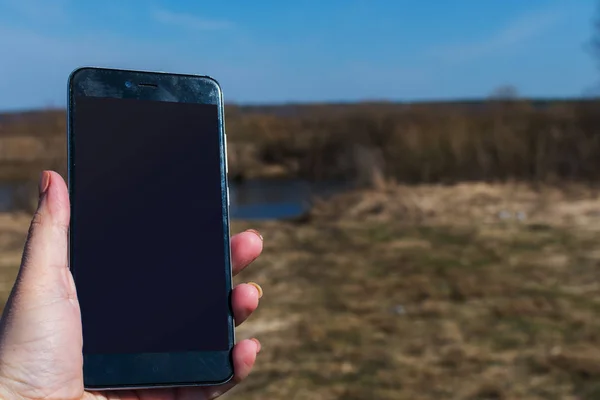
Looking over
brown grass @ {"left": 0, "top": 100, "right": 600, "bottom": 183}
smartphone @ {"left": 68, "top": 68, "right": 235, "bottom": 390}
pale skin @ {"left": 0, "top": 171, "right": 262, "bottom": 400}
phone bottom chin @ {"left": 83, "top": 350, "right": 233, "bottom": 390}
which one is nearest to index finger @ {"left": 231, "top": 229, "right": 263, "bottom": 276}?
smartphone @ {"left": 68, "top": 68, "right": 235, "bottom": 390}

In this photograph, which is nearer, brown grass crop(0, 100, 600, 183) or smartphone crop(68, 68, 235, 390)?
smartphone crop(68, 68, 235, 390)

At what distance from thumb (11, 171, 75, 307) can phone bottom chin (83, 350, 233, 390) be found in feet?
0.65

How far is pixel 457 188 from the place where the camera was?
537 inches

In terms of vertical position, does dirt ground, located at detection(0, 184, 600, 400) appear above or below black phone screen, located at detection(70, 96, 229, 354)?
below

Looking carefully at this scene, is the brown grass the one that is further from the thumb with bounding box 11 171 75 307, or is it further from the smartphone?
the thumb with bounding box 11 171 75 307

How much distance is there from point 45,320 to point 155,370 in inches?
11.9

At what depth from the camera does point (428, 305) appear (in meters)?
6.02

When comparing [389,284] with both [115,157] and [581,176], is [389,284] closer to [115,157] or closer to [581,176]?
[115,157]

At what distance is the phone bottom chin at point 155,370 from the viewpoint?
1596mm

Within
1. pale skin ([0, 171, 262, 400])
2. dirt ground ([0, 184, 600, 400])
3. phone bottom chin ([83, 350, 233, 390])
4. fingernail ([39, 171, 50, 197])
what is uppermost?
fingernail ([39, 171, 50, 197])

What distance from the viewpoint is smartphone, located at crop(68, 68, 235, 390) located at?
5.44ft

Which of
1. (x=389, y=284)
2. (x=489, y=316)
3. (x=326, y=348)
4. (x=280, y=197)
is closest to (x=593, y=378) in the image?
(x=489, y=316)

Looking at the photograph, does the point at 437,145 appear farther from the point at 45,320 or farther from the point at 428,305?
the point at 45,320

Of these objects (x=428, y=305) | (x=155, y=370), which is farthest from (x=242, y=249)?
(x=428, y=305)
